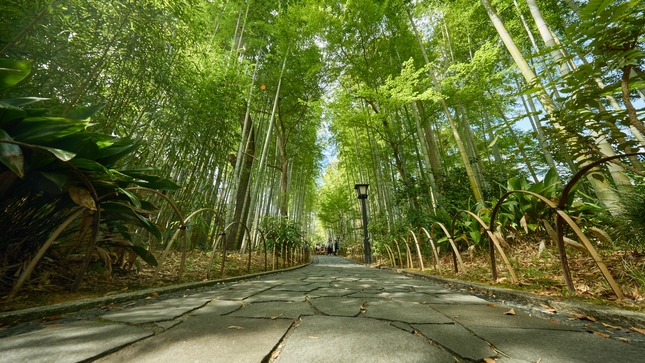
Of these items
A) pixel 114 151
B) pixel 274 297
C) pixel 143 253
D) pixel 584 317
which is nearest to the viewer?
pixel 584 317

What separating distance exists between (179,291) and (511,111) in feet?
54.8

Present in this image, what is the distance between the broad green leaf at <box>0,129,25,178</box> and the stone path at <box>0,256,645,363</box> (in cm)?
77

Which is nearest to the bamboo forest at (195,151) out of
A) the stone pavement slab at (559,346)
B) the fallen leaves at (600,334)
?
the fallen leaves at (600,334)

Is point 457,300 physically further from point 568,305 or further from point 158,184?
point 158,184

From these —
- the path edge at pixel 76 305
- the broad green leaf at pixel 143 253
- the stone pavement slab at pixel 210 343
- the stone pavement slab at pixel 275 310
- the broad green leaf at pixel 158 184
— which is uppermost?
the broad green leaf at pixel 158 184

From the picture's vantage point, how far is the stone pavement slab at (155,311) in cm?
132

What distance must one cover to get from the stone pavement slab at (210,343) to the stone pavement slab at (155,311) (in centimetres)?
20

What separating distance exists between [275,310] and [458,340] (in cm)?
107

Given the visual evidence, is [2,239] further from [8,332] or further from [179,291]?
[179,291]

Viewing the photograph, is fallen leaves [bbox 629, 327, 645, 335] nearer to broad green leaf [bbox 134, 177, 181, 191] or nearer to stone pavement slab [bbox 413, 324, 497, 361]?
stone pavement slab [bbox 413, 324, 497, 361]

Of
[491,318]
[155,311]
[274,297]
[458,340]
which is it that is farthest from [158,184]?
[491,318]

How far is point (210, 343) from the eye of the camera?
39.0 inches

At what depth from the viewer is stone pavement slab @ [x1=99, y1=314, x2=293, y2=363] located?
857mm

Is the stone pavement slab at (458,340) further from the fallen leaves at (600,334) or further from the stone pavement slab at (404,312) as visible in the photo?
the fallen leaves at (600,334)
